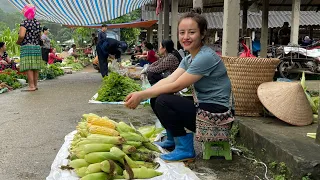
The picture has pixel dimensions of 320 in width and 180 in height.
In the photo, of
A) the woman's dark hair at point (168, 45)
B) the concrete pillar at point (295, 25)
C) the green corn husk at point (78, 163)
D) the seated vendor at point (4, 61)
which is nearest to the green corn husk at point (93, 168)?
the green corn husk at point (78, 163)

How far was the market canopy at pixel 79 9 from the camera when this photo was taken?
10375 mm

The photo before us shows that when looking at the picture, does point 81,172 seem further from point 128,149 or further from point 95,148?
point 128,149

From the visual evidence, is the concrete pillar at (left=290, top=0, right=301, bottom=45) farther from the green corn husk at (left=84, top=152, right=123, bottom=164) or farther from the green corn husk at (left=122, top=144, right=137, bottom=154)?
the green corn husk at (left=84, top=152, right=123, bottom=164)

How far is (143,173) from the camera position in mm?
2742

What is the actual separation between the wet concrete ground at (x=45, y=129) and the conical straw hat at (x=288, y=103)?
77 centimetres

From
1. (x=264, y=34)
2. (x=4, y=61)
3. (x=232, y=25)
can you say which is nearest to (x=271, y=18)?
(x=264, y=34)

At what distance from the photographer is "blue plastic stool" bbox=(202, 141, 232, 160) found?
3.33 meters

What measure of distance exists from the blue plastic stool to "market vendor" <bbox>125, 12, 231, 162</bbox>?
0.17m

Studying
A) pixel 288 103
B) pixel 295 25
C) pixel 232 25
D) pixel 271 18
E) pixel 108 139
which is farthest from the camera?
pixel 271 18

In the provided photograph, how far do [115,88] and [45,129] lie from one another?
2.37 m

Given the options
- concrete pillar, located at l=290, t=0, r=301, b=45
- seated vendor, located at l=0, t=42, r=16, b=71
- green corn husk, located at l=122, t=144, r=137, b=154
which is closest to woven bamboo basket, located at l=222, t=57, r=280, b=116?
green corn husk, located at l=122, t=144, r=137, b=154

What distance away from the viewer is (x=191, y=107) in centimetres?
316

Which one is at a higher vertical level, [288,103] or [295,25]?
[295,25]

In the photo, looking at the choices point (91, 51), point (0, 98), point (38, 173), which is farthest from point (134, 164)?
point (91, 51)
